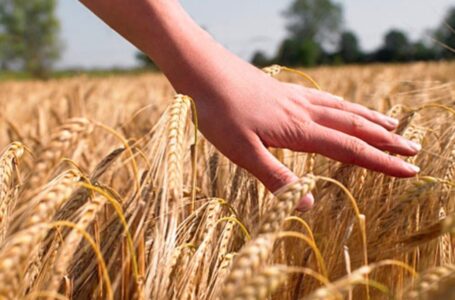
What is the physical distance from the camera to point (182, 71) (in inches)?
53.9

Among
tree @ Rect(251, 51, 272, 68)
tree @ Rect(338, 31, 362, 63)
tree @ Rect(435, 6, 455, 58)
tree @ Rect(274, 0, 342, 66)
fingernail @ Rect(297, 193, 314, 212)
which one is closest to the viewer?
fingernail @ Rect(297, 193, 314, 212)

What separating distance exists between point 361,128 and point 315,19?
67.6 m

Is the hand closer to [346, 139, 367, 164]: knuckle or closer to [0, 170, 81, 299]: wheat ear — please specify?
[346, 139, 367, 164]: knuckle

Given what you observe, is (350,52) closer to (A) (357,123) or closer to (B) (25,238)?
(A) (357,123)

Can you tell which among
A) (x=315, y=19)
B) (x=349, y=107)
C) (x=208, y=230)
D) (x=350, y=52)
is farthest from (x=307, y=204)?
(x=315, y=19)

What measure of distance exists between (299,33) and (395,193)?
6510 centimetres

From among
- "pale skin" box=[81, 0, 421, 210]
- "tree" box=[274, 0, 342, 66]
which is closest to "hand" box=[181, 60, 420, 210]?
"pale skin" box=[81, 0, 421, 210]

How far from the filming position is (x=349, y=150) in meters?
1.40

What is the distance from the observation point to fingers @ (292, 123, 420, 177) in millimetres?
1370

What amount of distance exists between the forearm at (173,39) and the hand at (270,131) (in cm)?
2

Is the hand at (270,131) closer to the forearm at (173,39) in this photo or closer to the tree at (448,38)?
the forearm at (173,39)

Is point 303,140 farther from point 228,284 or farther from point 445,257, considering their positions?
point 228,284

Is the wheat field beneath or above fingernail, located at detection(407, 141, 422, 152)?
beneath

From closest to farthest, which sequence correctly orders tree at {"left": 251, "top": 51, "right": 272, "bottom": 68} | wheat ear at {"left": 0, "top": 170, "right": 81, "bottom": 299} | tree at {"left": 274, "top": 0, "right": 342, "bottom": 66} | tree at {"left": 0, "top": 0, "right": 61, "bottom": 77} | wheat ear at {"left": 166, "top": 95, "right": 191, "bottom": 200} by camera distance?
wheat ear at {"left": 0, "top": 170, "right": 81, "bottom": 299}
wheat ear at {"left": 166, "top": 95, "right": 191, "bottom": 200}
tree at {"left": 251, "top": 51, "right": 272, "bottom": 68}
tree at {"left": 0, "top": 0, "right": 61, "bottom": 77}
tree at {"left": 274, "top": 0, "right": 342, "bottom": 66}
